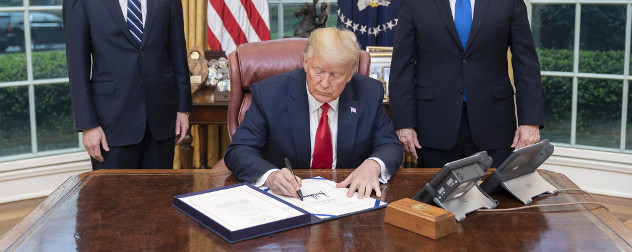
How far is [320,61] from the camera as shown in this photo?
2152 mm

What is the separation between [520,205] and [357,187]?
1.47 feet

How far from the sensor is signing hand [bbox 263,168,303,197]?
6.06 feet

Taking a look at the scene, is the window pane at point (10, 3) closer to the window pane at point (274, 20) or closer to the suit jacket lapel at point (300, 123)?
the window pane at point (274, 20)

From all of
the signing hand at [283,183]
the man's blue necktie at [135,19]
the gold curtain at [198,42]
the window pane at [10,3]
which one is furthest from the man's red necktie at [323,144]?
the window pane at [10,3]

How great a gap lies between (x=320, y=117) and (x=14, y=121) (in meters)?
2.77

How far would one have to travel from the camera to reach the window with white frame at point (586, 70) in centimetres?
429

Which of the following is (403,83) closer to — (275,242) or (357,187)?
(357,187)

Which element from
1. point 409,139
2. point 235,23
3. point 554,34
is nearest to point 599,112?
point 554,34

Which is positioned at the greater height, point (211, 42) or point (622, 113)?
point (211, 42)

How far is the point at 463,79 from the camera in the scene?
269 cm

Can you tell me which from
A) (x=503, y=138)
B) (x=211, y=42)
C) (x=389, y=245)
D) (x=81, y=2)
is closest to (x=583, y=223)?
(x=389, y=245)

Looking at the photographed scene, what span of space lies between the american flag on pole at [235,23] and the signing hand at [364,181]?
268 cm

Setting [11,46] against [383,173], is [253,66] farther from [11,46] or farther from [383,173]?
[11,46]

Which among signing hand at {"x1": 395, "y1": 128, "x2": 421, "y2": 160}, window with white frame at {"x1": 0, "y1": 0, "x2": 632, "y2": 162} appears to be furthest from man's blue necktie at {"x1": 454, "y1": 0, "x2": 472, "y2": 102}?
window with white frame at {"x1": 0, "y1": 0, "x2": 632, "y2": 162}
